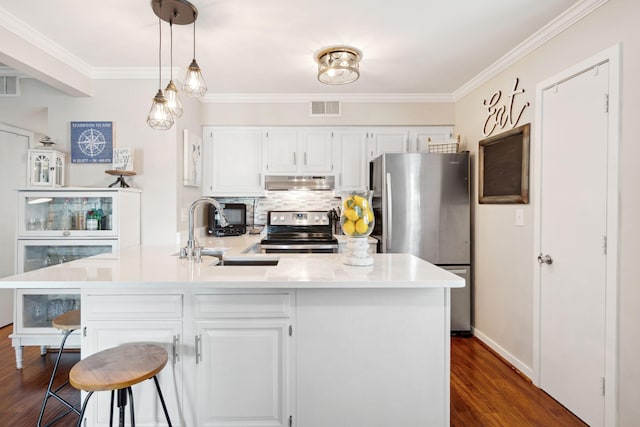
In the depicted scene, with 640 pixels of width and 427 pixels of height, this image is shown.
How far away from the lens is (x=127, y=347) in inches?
58.8

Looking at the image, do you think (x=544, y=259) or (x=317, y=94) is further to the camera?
(x=317, y=94)

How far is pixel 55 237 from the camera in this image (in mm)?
2648

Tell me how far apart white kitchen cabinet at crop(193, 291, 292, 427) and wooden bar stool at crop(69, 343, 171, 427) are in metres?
0.19

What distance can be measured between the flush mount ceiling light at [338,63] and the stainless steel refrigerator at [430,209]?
90 cm

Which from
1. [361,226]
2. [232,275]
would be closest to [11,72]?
[232,275]

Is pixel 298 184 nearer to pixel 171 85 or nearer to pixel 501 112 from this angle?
pixel 171 85

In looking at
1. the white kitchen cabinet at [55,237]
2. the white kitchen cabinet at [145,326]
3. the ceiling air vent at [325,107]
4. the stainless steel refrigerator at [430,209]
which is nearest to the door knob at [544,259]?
the stainless steel refrigerator at [430,209]

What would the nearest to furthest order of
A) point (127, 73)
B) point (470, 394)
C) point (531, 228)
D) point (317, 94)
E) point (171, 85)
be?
point (171, 85) → point (470, 394) → point (531, 228) → point (127, 73) → point (317, 94)

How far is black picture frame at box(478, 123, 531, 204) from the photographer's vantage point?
2.50 metres

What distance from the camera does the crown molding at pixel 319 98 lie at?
368 centimetres

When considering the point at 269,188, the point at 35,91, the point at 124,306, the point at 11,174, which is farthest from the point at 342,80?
the point at 11,174

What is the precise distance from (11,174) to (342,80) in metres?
3.61

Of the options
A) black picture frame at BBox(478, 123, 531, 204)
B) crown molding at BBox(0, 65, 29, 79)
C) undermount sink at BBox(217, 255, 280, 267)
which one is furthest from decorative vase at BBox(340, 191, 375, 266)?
crown molding at BBox(0, 65, 29, 79)

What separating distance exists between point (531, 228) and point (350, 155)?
6.47ft
